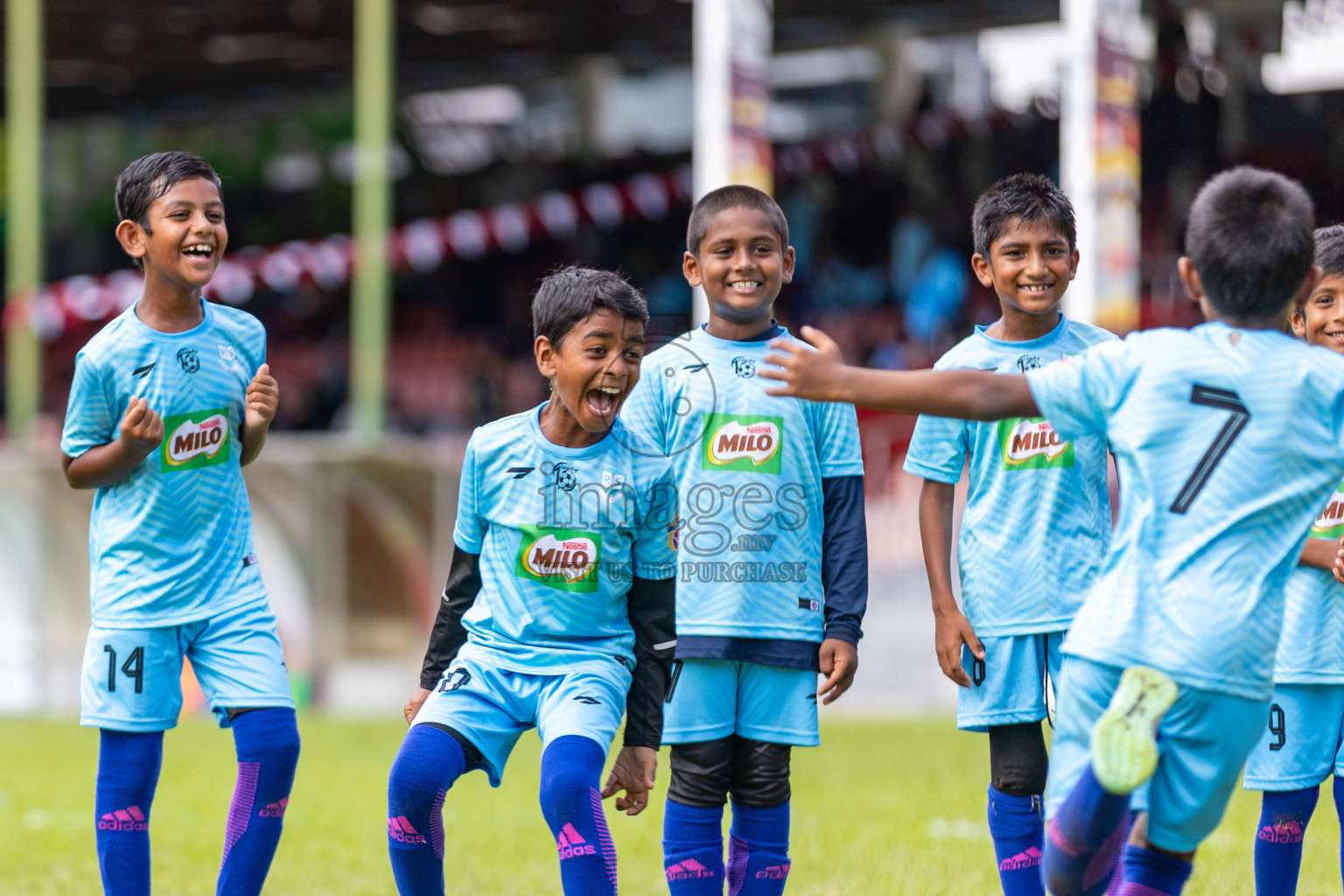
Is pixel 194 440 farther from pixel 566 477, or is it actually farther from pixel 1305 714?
pixel 1305 714

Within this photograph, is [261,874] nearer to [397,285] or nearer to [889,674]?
[889,674]

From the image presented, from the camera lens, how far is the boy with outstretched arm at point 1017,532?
13.8 feet

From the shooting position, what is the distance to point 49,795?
8500 millimetres

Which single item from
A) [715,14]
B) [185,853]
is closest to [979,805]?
[185,853]

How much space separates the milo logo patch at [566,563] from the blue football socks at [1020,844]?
3.94ft

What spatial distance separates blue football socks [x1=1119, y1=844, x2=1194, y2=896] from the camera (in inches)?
131

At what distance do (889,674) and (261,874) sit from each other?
29.7 ft

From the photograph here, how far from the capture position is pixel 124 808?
4.28m

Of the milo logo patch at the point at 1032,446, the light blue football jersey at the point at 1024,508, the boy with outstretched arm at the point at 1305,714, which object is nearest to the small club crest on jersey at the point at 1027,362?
the light blue football jersey at the point at 1024,508

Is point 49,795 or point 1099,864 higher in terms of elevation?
point 1099,864

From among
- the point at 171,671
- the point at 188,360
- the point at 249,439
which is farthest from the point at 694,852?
the point at 188,360

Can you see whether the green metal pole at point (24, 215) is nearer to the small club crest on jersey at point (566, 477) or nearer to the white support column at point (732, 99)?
the white support column at point (732, 99)

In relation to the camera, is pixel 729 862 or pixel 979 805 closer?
pixel 729 862

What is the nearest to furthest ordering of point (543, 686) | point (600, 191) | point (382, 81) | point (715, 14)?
point (543, 686), point (715, 14), point (382, 81), point (600, 191)
